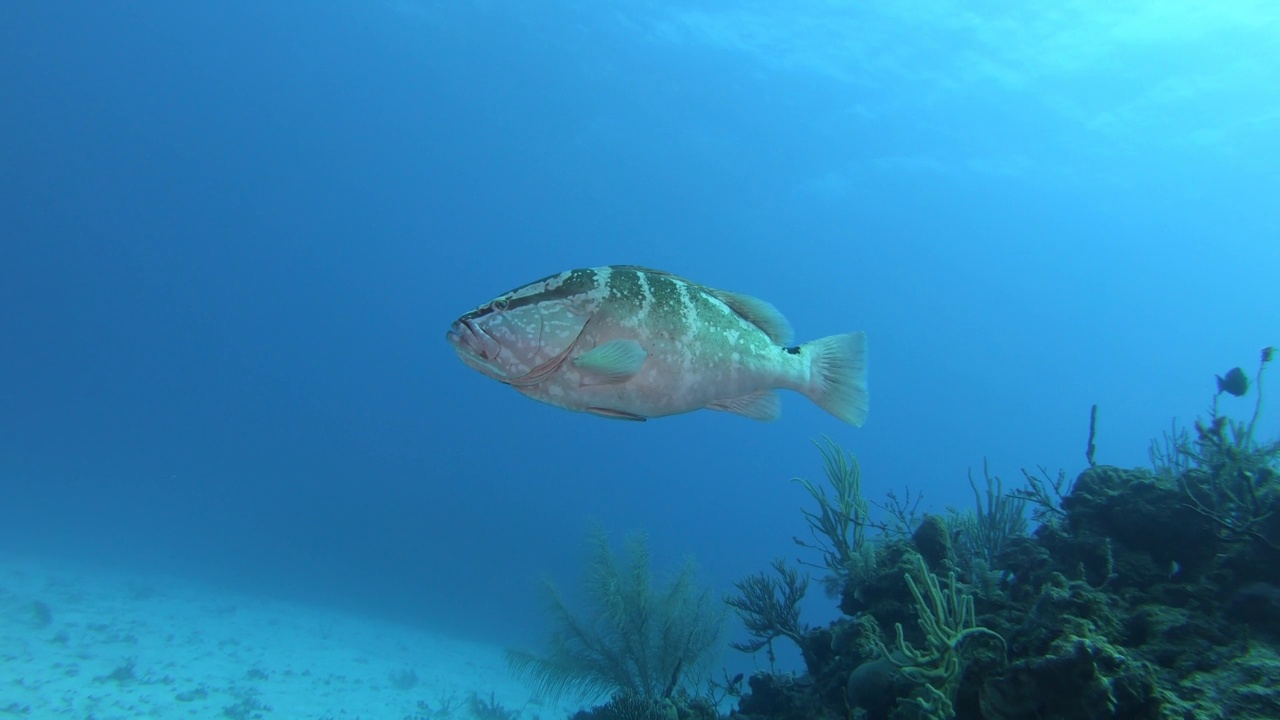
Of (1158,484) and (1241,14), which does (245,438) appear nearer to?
(1158,484)

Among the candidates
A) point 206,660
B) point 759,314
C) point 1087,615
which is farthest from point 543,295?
point 206,660

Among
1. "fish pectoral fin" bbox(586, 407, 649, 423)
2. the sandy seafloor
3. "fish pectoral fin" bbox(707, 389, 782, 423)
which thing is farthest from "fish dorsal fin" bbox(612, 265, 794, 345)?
the sandy seafloor

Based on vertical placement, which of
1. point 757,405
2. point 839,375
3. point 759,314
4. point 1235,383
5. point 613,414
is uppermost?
point 1235,383

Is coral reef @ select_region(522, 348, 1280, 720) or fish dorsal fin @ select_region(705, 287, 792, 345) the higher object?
fish dorsal fin @ select_region(705, 287, 792, 345)

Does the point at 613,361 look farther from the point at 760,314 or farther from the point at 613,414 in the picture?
the point at 760,314

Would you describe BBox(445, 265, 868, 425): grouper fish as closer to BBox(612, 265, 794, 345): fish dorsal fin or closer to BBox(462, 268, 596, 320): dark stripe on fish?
BBox(462, 268, 596, 320): dark stripe on fish

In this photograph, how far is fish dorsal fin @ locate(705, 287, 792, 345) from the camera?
3.43m

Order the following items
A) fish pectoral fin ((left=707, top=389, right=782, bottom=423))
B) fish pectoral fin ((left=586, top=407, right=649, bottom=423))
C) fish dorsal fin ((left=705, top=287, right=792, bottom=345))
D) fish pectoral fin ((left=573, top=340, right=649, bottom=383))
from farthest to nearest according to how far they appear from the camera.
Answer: fish dorsal fin ((left=705, top=287, right=792, bottom=345)) → fish pectoral fin ((left=707, top=389, right=782, bottom=423)) → fish pectoral fin ((left=586, top=407, right=649, bottom=423)) → fish pectoral fin ((left=573, top=340, right=649, bottom=383))

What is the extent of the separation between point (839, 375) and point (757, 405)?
0.55 metres

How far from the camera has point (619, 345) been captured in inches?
109

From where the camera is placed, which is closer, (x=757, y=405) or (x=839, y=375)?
(x=757, y=405)

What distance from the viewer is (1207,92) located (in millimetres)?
38781

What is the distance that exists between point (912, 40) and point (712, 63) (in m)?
15.0

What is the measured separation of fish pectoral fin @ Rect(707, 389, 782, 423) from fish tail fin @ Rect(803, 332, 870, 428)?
21 centimetres
